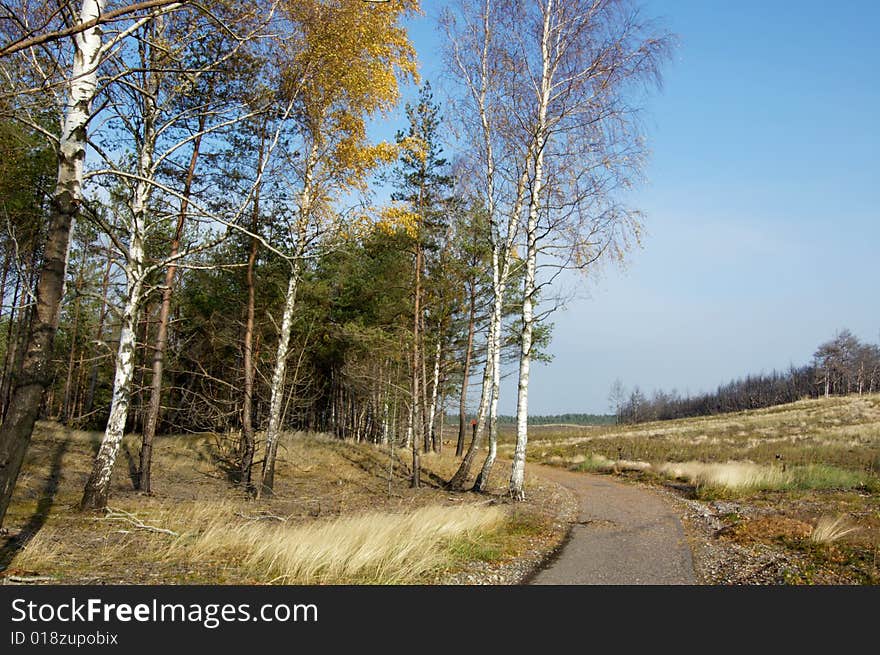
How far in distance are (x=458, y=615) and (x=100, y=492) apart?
21.6ft

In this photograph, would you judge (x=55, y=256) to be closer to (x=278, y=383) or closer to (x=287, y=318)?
(x=287, y=318)

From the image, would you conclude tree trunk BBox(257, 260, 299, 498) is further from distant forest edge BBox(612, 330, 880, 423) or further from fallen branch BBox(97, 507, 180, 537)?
distant forest edge BBox(612, 330, 880, 423)

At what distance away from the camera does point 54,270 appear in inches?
190

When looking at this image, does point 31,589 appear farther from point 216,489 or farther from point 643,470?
point 643,470

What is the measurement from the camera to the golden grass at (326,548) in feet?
19.8

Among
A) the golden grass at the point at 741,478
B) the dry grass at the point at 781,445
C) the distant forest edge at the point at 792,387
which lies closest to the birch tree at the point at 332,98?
the golden grass at the point at 741,478

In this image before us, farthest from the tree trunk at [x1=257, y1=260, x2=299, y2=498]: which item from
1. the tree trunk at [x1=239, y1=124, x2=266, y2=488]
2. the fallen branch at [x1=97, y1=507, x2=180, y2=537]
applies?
the fallen branch at [x1=97, y1=507, x2=180, y2=537]

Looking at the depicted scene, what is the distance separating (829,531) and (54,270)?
417 inches

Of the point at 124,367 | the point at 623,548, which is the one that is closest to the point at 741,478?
the point at 623,548

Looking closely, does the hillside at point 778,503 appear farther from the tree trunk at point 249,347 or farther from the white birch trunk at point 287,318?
the tree trunk at point 249,347

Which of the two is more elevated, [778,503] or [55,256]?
[55,256]

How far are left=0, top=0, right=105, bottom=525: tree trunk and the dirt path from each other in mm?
5598

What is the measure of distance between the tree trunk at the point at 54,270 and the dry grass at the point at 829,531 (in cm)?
1011

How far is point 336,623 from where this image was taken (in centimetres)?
462
